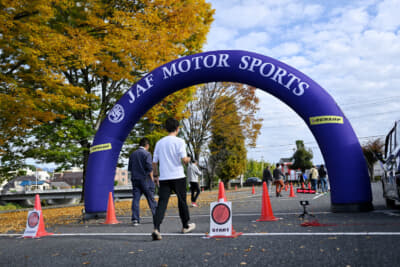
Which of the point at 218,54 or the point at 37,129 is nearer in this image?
the point at 218,54

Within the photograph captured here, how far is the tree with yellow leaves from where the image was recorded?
37.0ft

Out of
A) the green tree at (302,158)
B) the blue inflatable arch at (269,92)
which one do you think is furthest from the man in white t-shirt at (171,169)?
the green tree at (302,158)

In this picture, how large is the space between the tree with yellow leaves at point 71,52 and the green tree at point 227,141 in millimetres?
11104

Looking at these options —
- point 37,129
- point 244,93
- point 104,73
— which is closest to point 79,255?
point 104,73

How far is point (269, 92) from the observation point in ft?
32.1

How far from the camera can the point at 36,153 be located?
1560cm

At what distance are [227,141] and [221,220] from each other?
2929 cm

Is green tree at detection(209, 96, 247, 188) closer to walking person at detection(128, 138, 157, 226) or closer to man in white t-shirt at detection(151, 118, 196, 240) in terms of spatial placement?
walking person at detection(128, 138, 157, 226)

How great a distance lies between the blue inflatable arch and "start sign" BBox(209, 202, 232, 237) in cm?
425

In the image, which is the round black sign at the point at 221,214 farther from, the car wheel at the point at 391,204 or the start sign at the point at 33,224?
the car wheel at the point at 391,204

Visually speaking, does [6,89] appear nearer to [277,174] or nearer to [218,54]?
[218,54]

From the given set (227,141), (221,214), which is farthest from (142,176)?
(227,141)

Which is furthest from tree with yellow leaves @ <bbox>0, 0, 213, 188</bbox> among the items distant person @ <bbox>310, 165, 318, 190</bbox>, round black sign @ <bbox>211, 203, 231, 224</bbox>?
distant person @ <bbox>310, 165, 318, 190</bbox>

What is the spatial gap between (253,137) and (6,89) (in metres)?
21.8
